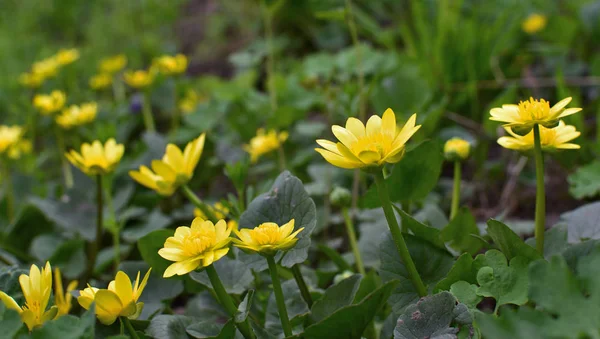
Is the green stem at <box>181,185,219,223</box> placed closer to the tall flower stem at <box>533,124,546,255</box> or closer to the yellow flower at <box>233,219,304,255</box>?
the yellow flower at <box>233,219,304,255</box>

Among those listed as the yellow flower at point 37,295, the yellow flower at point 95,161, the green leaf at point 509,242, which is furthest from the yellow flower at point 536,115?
the yellow flower at point 95,161

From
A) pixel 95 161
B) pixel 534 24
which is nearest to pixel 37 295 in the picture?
pixel 95 161

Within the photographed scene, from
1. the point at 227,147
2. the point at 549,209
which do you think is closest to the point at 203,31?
the point at 227,147

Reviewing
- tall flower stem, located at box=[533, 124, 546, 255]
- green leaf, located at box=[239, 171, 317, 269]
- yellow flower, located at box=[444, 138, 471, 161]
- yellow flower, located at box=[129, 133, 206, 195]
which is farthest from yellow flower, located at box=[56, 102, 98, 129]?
tall flower stem, located at box=[533, 124, 546, 255]

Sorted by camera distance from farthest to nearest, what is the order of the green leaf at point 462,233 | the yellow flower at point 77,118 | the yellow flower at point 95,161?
1. the yellow flower at point 77,118
2. the yellow flower at point 95,161
3. the green leaf at point 462,233

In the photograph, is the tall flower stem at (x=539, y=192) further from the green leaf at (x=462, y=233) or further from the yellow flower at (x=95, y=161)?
the yellow flower at (x=95, y=161)

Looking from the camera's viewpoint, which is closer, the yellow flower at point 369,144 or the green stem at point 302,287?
the yellow flower at point 369,144
